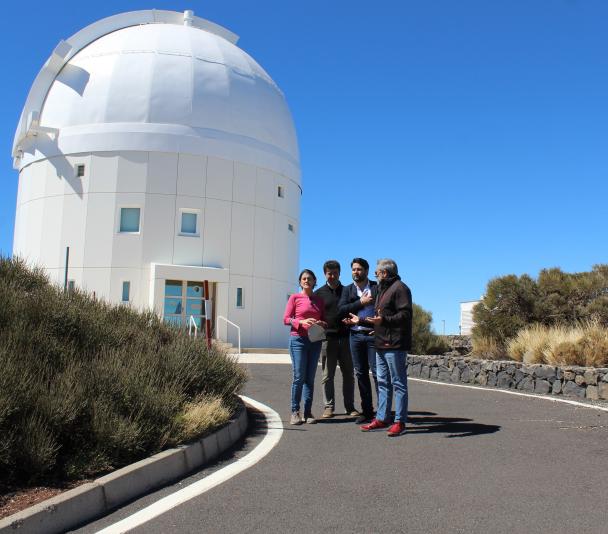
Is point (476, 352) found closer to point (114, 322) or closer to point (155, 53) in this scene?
point (114, 322)

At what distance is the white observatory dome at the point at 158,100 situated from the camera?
23431 mm

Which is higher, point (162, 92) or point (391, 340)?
point (162, 92)

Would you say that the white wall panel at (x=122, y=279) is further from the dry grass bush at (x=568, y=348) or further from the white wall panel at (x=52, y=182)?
the dry grass bush at (x=568, y=348)

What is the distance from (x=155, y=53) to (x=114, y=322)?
62.8ft

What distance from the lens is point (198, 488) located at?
14.6 feet

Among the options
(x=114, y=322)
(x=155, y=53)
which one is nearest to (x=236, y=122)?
(x=155, y=53)

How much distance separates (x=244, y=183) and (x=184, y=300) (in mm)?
5067

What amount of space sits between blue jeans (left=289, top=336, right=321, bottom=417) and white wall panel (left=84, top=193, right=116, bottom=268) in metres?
16.9

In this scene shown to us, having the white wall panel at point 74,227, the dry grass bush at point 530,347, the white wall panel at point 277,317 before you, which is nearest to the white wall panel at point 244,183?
the white wall panel at point 277,317

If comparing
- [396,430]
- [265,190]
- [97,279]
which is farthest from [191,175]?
[396,430]

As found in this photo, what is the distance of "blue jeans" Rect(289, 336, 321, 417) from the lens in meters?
7.20

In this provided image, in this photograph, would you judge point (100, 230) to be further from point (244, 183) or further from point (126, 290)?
point (244, 183)

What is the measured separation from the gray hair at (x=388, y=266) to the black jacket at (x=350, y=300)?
42 cm

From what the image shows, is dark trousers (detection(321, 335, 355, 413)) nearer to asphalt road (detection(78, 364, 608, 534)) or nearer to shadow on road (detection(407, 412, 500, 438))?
asphalt road (detection(78, 364, 608, 534))
